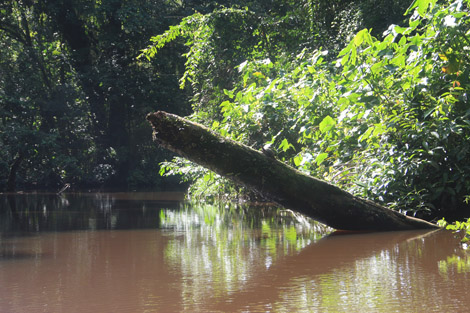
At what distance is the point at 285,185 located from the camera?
5.54m

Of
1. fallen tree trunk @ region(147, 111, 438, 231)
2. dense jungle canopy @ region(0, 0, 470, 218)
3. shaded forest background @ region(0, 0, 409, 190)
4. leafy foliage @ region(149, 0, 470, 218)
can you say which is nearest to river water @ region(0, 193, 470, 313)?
fallen tree trunk @ region(147, 111, 438, 231)

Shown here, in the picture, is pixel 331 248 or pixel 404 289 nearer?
pixel 404 289

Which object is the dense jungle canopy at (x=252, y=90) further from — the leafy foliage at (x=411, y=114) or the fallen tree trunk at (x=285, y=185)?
the fallen tree trunk at (x=285, y=185)

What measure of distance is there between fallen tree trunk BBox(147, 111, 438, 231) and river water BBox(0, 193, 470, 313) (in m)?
0.25

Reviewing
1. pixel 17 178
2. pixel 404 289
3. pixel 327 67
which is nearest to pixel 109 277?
pixel 404 289

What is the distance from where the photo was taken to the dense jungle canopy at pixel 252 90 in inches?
226

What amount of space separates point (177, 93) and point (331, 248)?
60.2 feet

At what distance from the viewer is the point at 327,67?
6.82m

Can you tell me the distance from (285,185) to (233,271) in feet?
6.33

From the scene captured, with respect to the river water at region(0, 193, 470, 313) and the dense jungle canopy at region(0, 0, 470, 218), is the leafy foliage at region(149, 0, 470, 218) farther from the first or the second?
the river water at region(0, 193, 470, 313)

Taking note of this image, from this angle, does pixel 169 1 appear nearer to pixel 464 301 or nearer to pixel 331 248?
pixel 331 248

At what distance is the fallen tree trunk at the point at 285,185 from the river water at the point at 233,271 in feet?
0.83

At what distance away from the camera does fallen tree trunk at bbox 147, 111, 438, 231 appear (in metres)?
5.37

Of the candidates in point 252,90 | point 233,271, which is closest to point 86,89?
point 252,90
